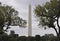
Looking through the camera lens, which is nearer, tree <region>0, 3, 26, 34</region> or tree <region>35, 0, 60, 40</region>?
tree <region>35, 0, 60, 40</region>

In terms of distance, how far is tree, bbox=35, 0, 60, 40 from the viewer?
4791cm

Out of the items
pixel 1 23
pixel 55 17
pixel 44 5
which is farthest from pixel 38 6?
pixel 1 23

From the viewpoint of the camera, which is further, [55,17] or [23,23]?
[23,23]

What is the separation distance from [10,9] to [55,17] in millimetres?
22243

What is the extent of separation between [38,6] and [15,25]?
64.1ft

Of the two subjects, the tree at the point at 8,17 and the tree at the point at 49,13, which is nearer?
the tree at the point at 49,13

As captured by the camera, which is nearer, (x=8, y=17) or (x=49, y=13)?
(x=49, y=13)

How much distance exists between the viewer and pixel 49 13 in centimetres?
4872

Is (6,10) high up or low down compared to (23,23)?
up

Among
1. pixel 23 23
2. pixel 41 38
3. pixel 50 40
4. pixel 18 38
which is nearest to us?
pixel 50 40

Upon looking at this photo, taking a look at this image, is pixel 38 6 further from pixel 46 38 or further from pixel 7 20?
pixel 7 20

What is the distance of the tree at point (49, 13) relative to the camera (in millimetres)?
47906

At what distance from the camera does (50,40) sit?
1713 inches

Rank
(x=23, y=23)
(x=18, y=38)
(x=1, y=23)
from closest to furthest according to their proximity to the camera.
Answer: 1. (x=18, y=38)
2. (x=1, y=23)
3. (x=23, y=23)
